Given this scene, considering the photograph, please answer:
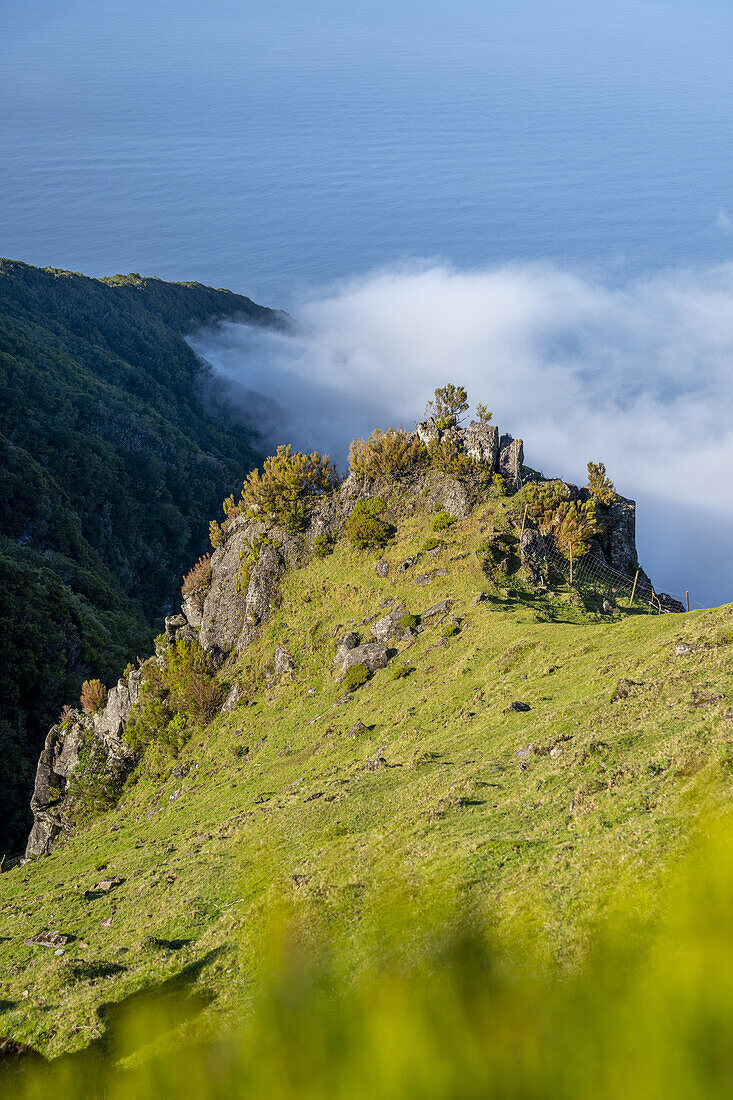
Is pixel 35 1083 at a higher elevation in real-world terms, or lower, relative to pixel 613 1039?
lower

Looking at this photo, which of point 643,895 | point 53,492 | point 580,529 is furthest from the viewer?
point 53,492

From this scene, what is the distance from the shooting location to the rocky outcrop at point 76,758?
49812 mm

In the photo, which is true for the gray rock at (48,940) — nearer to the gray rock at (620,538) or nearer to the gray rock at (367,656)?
the gray rock at (367,656)

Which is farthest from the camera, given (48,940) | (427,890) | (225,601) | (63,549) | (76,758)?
(63,549)

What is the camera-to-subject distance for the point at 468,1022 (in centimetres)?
847

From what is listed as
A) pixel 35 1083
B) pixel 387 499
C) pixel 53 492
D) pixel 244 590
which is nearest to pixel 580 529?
pixel 387 499

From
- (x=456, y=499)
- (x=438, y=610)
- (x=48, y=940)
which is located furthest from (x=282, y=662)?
(x=48, y=940)

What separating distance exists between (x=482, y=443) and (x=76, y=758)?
136 feet

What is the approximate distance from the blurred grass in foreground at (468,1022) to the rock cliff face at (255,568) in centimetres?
3390

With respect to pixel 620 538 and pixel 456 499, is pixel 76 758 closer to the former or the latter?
pixel 456 499

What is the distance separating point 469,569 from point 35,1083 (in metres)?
36.2

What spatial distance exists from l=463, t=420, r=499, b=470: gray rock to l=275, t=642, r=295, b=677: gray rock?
20798 millimetres

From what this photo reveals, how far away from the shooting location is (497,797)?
20.5m

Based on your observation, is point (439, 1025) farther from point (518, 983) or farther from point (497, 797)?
point (497, 797)
